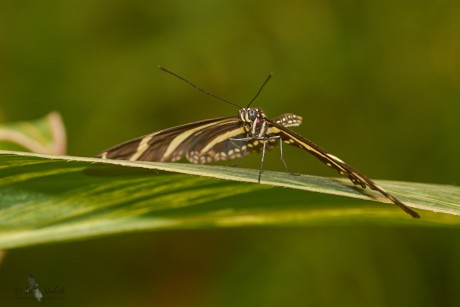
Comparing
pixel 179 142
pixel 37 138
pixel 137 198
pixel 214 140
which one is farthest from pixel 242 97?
pixel 137 198

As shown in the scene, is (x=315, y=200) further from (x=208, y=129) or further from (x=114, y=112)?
(x=114, y=112)

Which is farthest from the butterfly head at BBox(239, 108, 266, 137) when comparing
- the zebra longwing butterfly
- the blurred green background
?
the blurred green background

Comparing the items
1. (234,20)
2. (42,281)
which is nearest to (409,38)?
(234,20)

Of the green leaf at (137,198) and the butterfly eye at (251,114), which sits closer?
the green leaf at (137,198)

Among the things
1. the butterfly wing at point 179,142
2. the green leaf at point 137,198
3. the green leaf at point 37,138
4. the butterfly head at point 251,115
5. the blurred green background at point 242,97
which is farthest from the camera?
the blurred green background at point 242,97

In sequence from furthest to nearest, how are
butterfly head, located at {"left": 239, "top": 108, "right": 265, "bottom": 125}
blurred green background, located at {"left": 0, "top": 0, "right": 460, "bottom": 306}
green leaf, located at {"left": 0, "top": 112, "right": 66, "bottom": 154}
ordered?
blurred green background, located at {"left": 0, "top": 0, "right": 460, "bottom": 306}, butterfly head, located at {"left": 239, "top": 108, "right": 265, "bottom": 125}, green leaf, located at {"left": 0, "top": 112, "right": 66, "bottom": 154}

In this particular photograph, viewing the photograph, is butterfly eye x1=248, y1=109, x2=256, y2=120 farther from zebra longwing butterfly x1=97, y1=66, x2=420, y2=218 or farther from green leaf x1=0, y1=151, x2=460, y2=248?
green leaf x1=0, y1=151, x2=460, y2=248

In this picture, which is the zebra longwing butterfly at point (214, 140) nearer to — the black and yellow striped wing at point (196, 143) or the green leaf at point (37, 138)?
the black and yellow striped wing at point (196, 143)

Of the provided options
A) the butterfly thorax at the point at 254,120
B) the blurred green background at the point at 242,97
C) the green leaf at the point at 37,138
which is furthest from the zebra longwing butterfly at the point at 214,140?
the blurred green background at the point at 242,97
